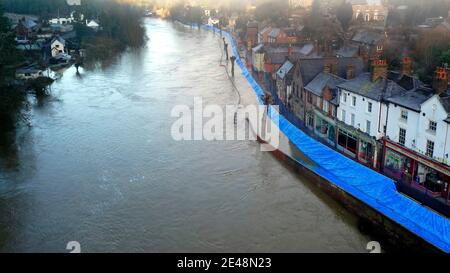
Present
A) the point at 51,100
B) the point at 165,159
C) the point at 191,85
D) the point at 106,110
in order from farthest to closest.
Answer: the point at 191,85
the point at 51,100
the point at 106,110
the point at 165,159

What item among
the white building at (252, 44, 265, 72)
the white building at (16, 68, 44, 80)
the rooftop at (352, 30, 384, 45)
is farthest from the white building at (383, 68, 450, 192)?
the white building at (16, 68, 44, 80)

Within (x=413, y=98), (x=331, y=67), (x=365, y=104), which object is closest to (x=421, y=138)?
(x=413, y=98)

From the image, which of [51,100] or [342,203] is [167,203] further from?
[51,100]

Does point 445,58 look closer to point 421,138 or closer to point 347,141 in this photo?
point 347,141

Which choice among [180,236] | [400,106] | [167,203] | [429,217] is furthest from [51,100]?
[429,217]

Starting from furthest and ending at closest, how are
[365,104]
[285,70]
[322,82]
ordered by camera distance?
[285,70], [322,82], [365,104]
